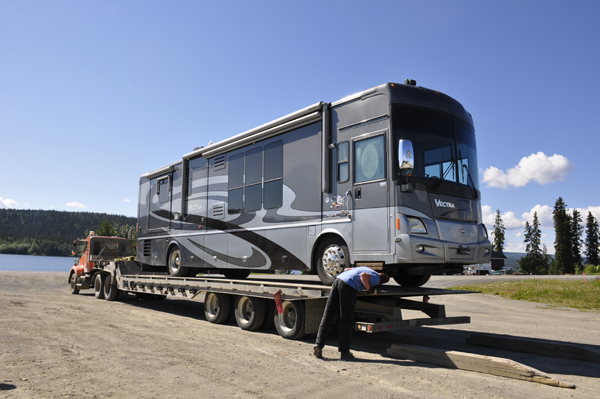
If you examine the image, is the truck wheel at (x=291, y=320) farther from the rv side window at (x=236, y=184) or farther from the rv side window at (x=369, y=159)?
the rv side window at (x=236, y=184)

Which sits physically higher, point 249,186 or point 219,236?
point 249,186

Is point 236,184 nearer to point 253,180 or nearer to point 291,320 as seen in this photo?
point 253,180

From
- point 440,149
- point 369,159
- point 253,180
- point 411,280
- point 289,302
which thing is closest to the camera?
point 369,159

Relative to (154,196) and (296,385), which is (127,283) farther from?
(296,385)

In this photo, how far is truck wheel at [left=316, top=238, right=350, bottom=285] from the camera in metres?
7.82

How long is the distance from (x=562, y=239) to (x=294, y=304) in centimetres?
8619

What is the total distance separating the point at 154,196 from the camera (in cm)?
1471

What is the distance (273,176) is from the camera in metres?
9.78

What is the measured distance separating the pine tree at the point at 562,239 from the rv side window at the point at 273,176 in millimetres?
84801

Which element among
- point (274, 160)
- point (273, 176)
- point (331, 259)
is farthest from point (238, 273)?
point (331, 259)

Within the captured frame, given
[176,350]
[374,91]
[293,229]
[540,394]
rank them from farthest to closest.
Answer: [293,229]
[374,91]
[176,350]
[540,394]

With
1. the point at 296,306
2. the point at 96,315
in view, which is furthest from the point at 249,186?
the point at 96,315

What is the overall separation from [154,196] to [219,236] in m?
4.49

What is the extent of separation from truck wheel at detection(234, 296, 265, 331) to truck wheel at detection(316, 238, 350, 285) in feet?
6.06
